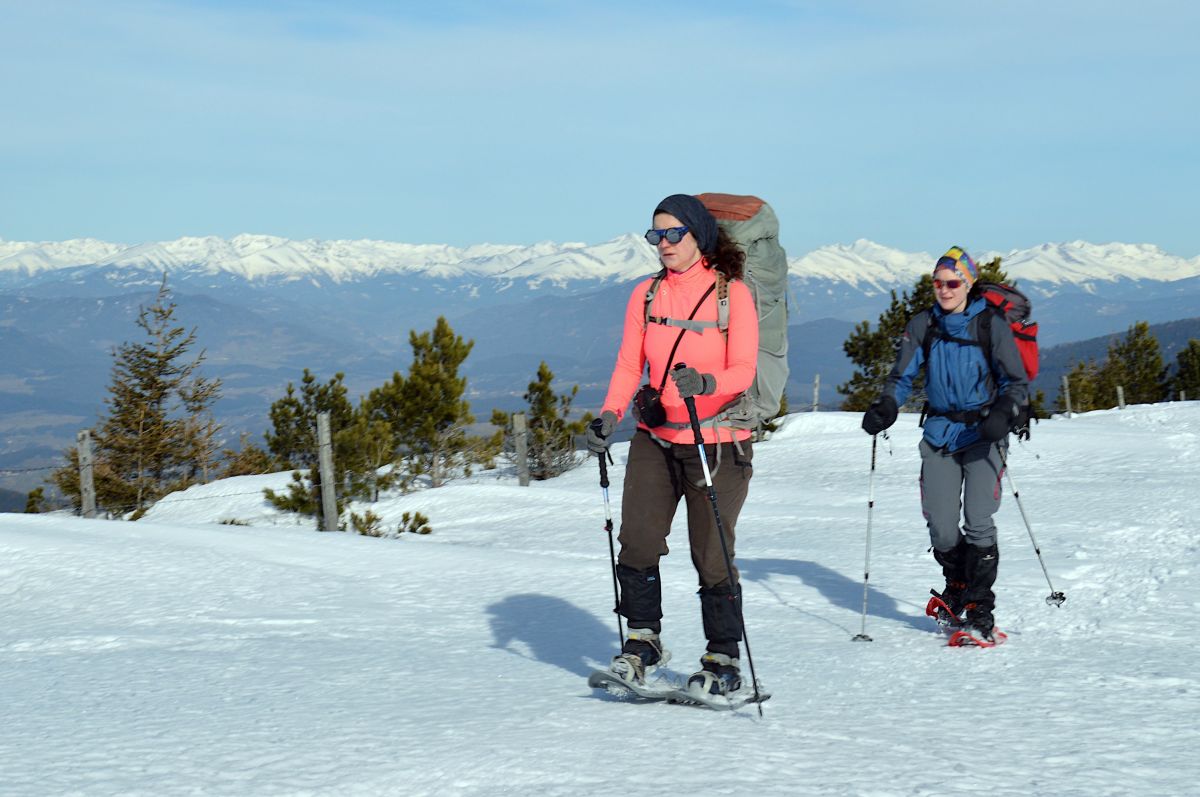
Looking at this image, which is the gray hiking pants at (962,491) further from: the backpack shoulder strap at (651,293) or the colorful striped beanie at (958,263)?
the backpack shoulder strap at (651,293)

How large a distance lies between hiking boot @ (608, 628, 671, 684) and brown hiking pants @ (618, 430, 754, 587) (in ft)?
0.93

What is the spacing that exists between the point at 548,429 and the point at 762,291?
18239mm

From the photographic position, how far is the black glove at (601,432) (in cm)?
417

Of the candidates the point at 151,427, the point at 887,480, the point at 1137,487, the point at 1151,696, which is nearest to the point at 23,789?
the point at 1151,696

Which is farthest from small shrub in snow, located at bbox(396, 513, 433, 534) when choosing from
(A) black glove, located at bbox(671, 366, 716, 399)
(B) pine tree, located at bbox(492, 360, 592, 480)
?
(A) black glove, located at bbox(671, 366, 716, 399)

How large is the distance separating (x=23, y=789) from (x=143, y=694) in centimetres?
140

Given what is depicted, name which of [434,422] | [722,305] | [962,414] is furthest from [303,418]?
[722,305]

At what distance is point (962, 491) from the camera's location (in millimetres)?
5648

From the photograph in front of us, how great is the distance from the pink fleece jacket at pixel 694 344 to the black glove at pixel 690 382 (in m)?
0.13

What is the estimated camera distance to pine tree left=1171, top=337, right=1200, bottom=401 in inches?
1797

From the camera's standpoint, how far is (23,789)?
320 centimetres

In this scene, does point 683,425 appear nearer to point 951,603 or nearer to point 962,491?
point 962,491

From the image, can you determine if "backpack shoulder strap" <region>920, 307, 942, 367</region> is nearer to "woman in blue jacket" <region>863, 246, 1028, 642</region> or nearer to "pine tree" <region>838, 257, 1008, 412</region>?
"woman in blue jacket" <region>863, 246, 1028, 642</region>

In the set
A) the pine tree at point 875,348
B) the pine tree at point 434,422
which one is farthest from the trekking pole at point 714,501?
the pine tree at point 875,348
